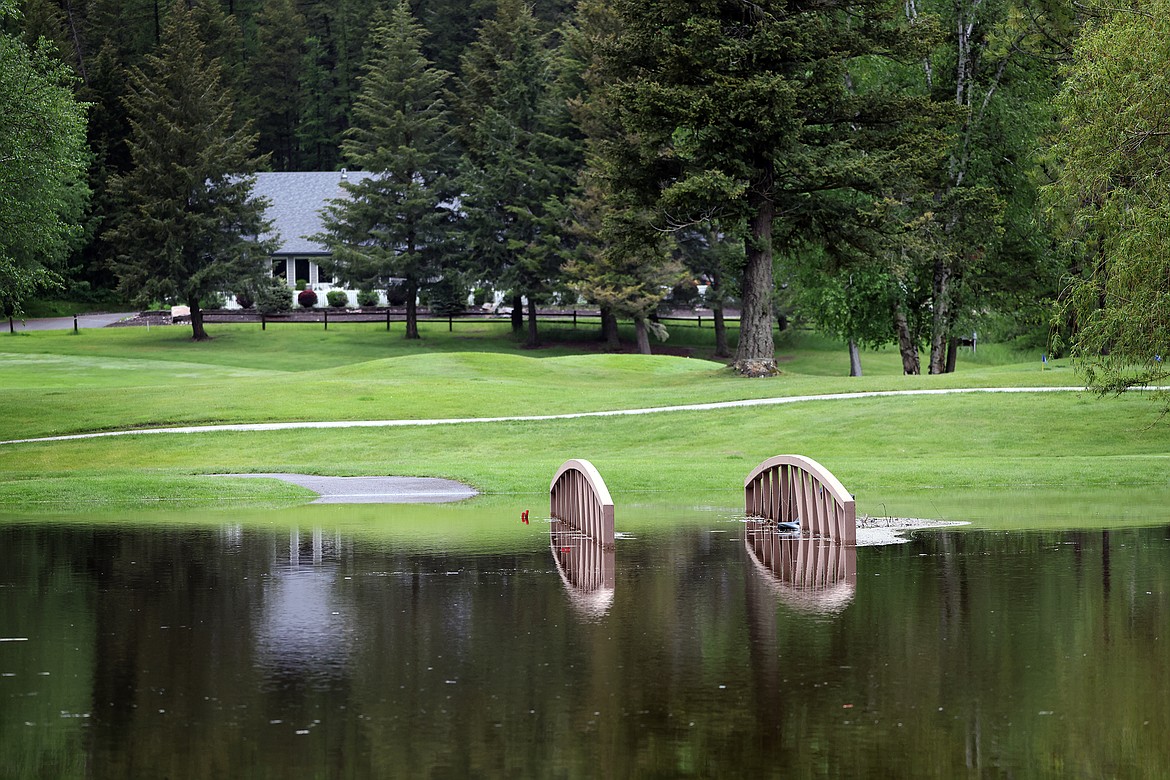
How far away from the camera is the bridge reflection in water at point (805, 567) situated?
12.7 m

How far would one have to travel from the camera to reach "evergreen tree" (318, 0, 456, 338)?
68.8 m

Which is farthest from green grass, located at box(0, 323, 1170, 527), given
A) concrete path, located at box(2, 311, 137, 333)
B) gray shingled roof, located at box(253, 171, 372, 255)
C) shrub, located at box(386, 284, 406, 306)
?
gray shingled roof, located at box(253, 171, 372, 255)

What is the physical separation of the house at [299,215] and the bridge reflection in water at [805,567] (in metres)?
63.4

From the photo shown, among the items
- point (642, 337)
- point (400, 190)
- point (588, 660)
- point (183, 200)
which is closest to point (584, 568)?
point (588, 660)

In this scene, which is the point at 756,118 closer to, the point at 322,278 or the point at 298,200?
the point at 322,278

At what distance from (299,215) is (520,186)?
19.5 metres

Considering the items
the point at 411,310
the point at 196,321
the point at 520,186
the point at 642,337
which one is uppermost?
the point at 520,186

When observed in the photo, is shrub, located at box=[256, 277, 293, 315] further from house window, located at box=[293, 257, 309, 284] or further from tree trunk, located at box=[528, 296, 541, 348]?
tree trunk, located at box=[528, 296, 541, 348]

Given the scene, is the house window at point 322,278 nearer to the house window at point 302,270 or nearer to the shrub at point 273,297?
the house window at point 302,270

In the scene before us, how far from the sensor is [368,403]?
121 feet

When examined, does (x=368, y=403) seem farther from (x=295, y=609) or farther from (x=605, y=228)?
(x=295, y=609)

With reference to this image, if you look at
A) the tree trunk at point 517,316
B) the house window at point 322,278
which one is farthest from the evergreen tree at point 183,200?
the tree trunk at point 517,316

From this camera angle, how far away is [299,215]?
82812mm

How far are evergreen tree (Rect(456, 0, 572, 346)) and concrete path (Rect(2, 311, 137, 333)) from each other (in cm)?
2119
